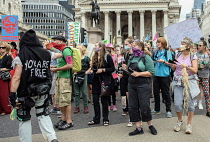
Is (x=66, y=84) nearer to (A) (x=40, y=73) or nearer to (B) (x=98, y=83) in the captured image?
(B) (x=98, y=83)

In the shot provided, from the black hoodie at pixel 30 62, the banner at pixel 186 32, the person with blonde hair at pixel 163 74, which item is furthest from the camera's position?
the person with blonde hair at pixel 163 74

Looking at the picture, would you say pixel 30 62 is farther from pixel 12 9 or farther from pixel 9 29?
pixel 12 9

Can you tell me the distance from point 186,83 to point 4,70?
5.76m

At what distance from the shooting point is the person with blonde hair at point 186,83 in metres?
5.63

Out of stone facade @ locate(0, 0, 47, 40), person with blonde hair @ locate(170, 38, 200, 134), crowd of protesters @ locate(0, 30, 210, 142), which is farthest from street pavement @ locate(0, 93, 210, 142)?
stone facade @ locate(0, 0, 47, 40)

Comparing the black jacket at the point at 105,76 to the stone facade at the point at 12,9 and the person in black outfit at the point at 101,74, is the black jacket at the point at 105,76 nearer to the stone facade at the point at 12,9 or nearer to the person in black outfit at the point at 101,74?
the person in black outfit at the point at 101,74

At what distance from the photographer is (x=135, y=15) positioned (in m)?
64.5

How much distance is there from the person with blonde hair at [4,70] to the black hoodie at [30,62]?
3.82m

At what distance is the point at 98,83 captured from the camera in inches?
257

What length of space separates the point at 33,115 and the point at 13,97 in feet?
12.4

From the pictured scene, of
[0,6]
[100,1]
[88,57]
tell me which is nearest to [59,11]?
[100,1]

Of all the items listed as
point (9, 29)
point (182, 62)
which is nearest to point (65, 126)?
point (182, 62)

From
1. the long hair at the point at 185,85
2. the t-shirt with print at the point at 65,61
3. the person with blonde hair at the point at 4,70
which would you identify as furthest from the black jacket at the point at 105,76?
the person with blonde hair at the point at 4,70

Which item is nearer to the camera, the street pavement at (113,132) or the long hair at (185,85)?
the street pavement at (113,132)
